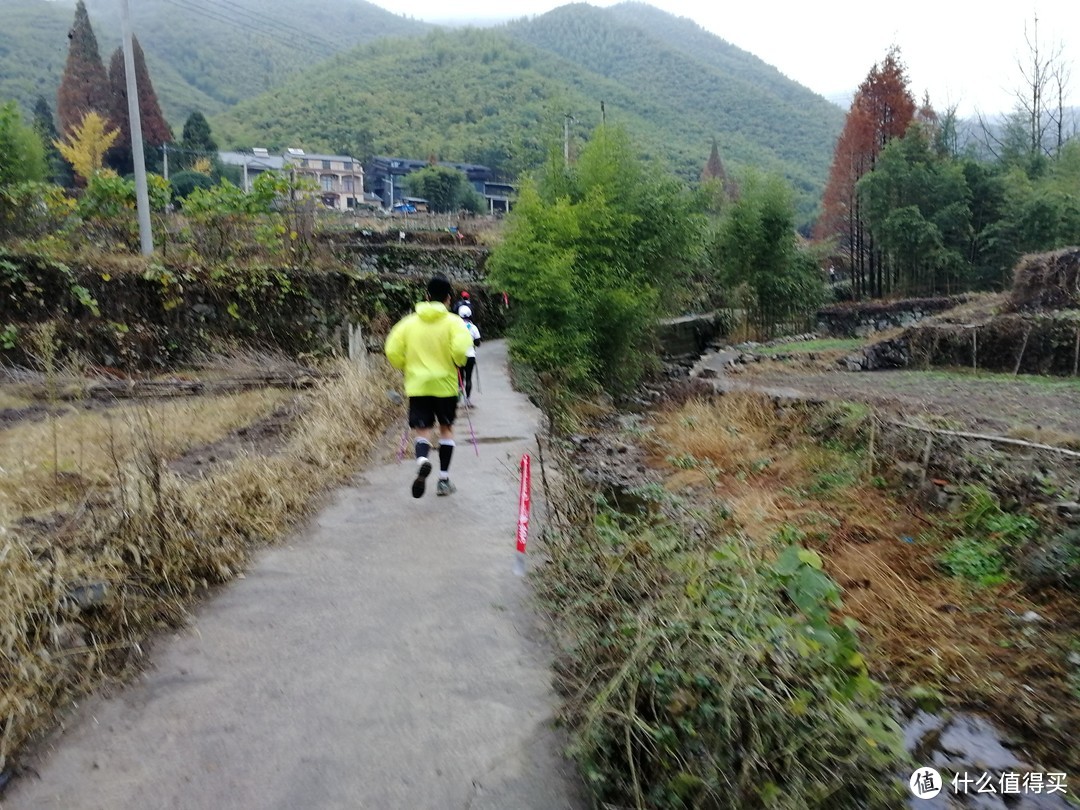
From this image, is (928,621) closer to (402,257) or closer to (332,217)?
(402,257)

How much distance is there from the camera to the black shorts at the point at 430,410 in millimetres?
6039

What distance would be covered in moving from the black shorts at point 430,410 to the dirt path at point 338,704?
1.34m

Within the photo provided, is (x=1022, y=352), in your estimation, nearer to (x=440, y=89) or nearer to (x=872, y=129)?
(x=872, y=129)

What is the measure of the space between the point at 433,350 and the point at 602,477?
4422 millimetres

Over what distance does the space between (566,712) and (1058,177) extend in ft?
112

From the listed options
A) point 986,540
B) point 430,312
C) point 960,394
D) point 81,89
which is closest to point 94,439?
point 430,312

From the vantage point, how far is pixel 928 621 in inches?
231

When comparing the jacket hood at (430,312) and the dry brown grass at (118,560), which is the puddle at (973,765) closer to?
the dry brown grass at (118,560)

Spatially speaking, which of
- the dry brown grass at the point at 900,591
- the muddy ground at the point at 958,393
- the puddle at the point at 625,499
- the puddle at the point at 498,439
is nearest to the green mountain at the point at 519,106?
the muddy ground at the point at 958,393

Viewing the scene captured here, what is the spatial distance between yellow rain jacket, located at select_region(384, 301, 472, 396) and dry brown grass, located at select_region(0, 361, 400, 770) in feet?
4.28

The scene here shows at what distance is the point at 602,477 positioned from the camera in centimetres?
978

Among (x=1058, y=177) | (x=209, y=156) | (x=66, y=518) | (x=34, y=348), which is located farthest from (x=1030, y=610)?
(x=209, y=156)

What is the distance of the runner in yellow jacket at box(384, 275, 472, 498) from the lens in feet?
19.4

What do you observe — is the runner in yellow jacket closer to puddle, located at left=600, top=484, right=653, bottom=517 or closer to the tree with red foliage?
puddle, located at left=600, top=484, right=653, bottom=517
